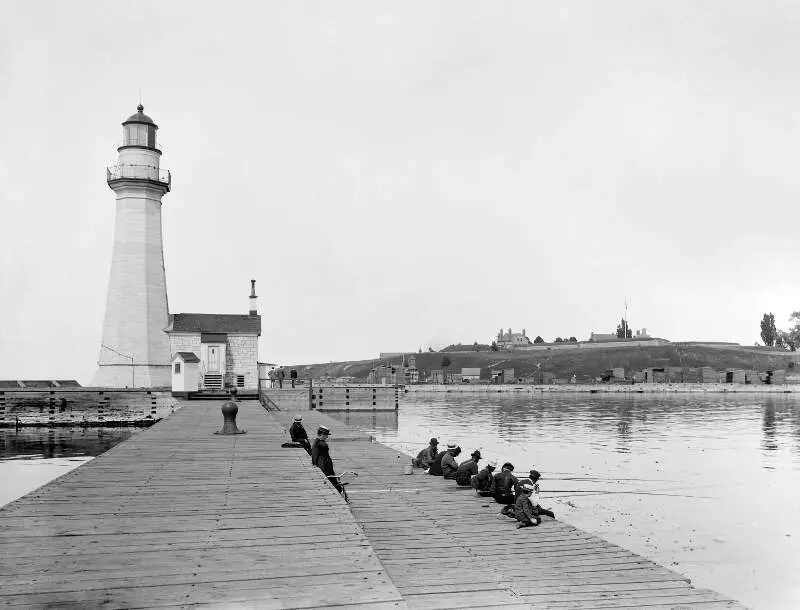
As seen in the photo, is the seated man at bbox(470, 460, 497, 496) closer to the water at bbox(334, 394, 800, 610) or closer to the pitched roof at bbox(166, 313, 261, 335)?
the water at bbox(334, 394, 800, 610)

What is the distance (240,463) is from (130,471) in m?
2.67

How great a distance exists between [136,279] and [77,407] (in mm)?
10168

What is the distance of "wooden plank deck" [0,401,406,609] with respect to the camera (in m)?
8.11

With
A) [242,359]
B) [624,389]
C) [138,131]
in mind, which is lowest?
[624,389]

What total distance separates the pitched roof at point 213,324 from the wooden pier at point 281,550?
128 ft

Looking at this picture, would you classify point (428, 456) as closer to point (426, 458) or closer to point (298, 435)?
point (426, 458)

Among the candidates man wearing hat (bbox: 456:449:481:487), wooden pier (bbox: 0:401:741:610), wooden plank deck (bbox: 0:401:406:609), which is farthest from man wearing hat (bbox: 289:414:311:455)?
man wearing hat (bbox: 456:449:481:487)

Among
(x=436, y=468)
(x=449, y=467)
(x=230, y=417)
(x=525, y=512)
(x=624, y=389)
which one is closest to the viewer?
(x=525, y=512)

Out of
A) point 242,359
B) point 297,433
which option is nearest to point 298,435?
point 297,433

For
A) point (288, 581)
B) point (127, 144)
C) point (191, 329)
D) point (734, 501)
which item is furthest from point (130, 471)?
point (127, 144)

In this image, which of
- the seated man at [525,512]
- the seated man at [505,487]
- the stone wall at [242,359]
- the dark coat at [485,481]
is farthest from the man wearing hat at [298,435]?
the stone wall at [242,359]

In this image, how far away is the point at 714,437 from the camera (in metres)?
49.0

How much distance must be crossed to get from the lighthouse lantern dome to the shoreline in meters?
84.3

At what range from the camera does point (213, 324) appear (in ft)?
191
